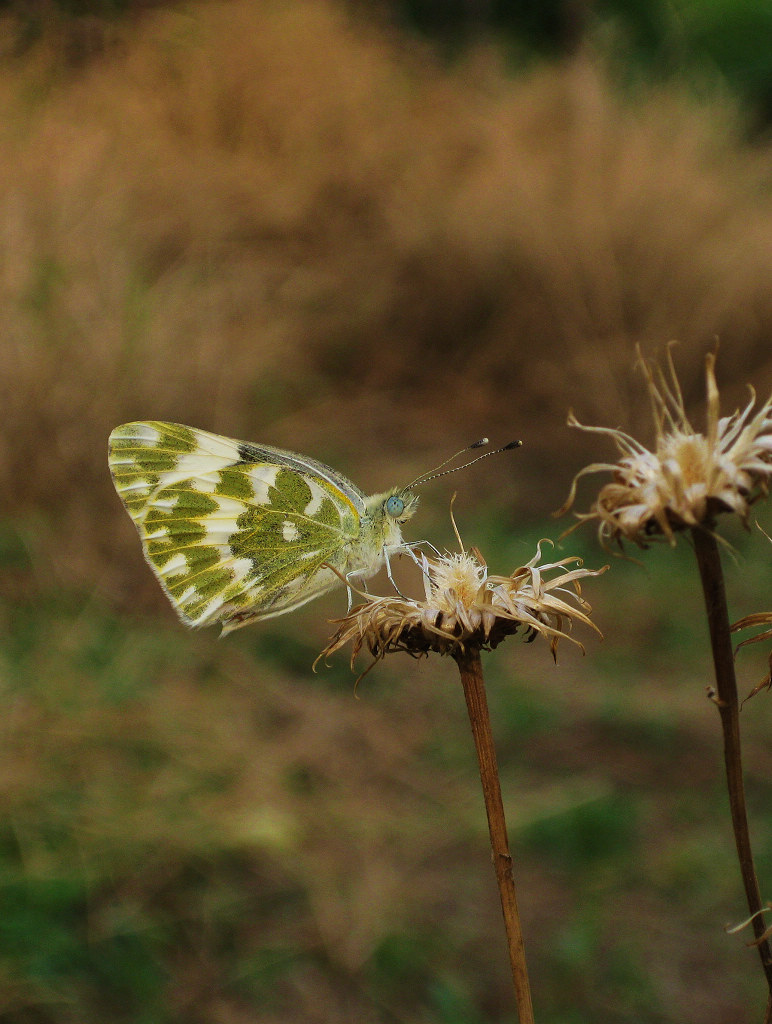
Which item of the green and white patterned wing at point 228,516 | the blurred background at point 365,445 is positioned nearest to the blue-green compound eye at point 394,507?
the green and white patterned wing at point 228,516

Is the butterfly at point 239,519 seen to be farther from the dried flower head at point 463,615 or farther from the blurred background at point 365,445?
the blurred background at point 365,445

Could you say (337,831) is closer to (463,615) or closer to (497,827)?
(463,615)

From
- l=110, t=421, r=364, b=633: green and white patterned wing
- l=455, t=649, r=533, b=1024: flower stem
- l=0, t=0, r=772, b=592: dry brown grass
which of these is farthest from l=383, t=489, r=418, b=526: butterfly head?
l=0, t=0, r=772, b=592: dry brown grass

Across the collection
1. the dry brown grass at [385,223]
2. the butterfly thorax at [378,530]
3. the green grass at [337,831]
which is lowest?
the green grass at [337,831]

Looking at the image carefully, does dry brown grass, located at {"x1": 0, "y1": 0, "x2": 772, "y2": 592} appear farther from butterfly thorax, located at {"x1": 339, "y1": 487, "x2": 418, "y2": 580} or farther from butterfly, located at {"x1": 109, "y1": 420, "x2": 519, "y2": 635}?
butterfly thorax, located at {"x1": 339, "y1": 487, "x2": 418, "y2": 580}

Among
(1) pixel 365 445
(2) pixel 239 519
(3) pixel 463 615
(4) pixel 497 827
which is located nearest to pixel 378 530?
(2) pixel 239 519

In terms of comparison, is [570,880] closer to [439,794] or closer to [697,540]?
[439,794]

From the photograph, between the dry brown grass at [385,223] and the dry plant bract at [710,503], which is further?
the dry brown grass at [385,223]
